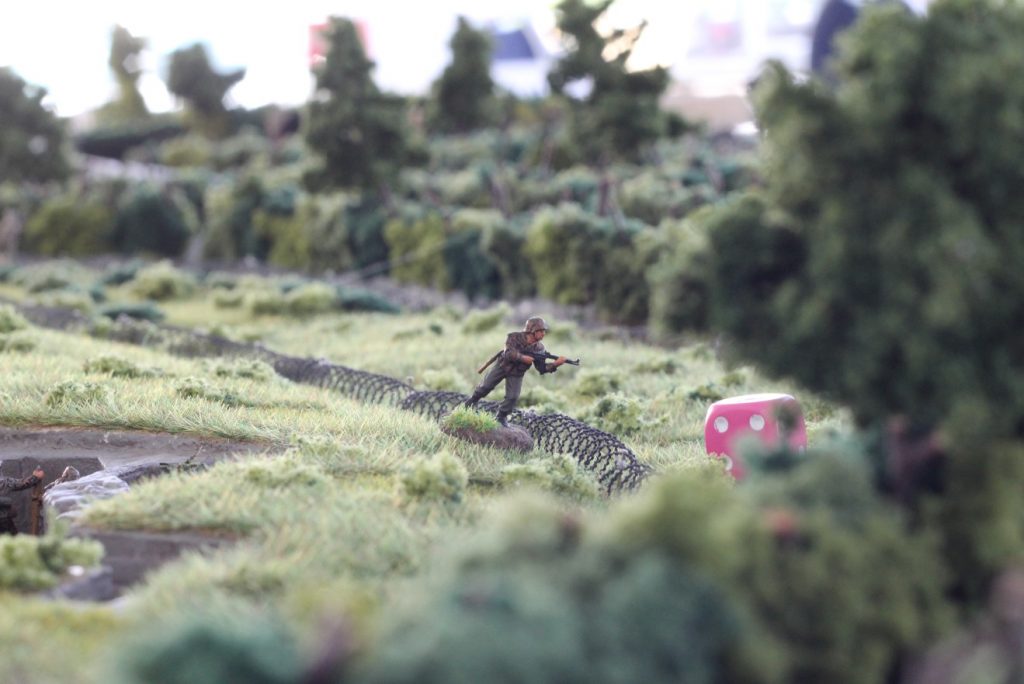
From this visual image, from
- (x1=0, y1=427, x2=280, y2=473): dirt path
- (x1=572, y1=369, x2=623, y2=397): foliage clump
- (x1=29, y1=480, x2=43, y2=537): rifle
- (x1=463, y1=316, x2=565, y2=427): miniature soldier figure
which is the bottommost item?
(x1=29, y1=480, x2=43, y2=537): rifle

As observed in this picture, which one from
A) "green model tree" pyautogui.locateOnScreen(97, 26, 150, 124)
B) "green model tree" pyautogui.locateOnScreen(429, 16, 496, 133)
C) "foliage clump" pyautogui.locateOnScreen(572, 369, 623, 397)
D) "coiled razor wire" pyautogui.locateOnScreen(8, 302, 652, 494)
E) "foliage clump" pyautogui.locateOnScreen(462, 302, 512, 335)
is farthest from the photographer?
"green model tree" pyautogui.locateOnScreen(97, 26, 150, 124)

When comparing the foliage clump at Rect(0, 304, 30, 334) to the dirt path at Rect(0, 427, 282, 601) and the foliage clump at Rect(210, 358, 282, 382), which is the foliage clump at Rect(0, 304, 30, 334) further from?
the dirt path at Rect(0, 427, 282, 601)

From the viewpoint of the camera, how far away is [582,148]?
110ft

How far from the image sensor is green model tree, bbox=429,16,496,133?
42631 mm

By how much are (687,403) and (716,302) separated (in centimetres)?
995

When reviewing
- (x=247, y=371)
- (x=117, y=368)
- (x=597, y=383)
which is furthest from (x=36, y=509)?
(x=597, y=383)

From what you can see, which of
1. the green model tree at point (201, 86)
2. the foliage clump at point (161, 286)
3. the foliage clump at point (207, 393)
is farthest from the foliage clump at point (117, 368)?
the green model tree at point (201, 86)

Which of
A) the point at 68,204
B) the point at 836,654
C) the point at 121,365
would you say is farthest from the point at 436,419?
the point at 68,204

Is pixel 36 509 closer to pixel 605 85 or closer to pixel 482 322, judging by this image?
pixel 482 322

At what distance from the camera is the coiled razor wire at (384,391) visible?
1452cm

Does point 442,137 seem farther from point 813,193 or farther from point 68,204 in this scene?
point 813,193

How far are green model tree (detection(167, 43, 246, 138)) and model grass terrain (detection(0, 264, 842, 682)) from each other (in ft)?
128

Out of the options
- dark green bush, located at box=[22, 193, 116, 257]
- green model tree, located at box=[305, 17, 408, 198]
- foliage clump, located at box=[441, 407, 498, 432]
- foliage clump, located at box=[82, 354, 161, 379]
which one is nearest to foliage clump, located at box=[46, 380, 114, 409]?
foliage clump, located at box=[82, 354, 161, 379]

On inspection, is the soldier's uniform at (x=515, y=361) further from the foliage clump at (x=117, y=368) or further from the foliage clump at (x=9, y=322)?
the foliage clump at (x=9, y=322)
